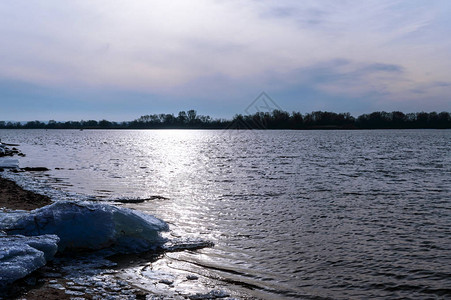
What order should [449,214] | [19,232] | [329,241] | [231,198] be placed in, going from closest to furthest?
[19,232], [329,241], [449,214], [231,198]

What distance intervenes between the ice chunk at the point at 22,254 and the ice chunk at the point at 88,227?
805 mm

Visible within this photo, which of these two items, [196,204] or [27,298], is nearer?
[27,298]

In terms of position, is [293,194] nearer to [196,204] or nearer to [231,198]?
[231,198]

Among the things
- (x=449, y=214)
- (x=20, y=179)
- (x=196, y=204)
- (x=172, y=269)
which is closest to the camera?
(x=172, y=269)

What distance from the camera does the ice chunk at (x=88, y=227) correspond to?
10.2m

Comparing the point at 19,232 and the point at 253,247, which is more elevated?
the point at 19,232

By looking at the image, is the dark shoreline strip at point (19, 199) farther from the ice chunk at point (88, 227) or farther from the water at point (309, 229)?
the ice chunk at point (88, 227)

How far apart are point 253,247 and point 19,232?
6.80 meters

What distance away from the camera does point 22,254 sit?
822cm

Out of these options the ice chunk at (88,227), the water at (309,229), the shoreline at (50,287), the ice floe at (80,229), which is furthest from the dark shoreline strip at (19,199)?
the shoreline at (50,287)

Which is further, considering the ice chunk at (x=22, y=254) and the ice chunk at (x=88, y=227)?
the ice chunk at (x=88, y=227)

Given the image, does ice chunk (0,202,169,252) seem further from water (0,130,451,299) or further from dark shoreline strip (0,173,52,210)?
dark shoreline strip (0,173,52,210)

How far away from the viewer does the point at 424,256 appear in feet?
34.7

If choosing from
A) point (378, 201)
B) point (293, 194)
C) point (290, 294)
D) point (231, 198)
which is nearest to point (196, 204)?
point (231, 198)
